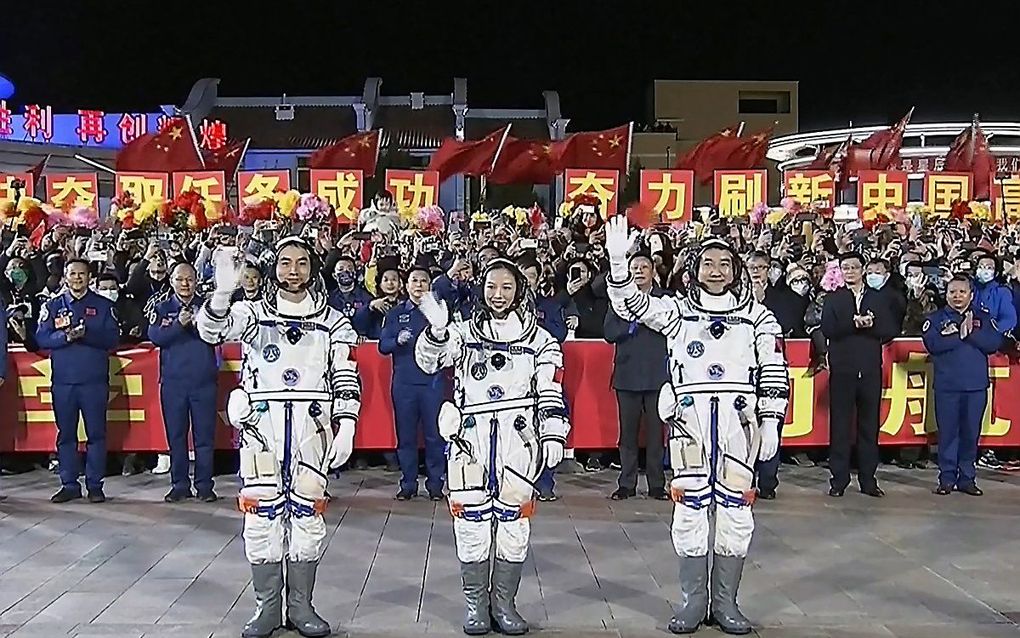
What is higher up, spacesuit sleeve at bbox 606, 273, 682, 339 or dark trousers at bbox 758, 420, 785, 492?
spacesuit sleeve at bbox 606, 273, 682, 339

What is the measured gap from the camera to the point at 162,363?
347 inches

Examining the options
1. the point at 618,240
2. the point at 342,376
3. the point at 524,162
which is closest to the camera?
the point at 618,240

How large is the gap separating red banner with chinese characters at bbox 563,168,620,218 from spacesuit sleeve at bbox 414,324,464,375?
8.53 meters

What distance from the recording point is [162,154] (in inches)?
542

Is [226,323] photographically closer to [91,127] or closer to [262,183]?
[262,183]

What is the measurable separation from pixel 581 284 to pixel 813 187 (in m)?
7.04

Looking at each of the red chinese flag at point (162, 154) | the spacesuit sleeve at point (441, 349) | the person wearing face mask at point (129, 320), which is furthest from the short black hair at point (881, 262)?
the red chinese flag at point (162, 154)

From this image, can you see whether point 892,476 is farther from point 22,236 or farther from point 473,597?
point 22,236

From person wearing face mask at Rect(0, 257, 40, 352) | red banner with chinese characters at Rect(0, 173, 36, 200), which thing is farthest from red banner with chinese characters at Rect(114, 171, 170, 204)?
person wearing face mask at Rect(0, 257, 40, 352)

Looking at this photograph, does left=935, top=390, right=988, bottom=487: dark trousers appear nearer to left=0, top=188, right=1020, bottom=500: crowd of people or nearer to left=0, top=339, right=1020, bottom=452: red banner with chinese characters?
left=0, top=188, right=1020, bottom=500: crowd of people

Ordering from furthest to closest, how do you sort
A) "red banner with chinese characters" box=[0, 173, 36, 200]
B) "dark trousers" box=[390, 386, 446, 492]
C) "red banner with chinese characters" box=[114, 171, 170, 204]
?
"red banner with chinese characters" box=[114, 171, 170, 204] → "red banner with chinese characters" box=[0, 173, 36, 200] → "dark trousers" box=[390, 386, 446, 492]

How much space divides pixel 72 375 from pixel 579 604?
15.6 ft

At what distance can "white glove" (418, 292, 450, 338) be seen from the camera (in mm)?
5508

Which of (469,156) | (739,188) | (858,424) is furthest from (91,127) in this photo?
(858,424)
